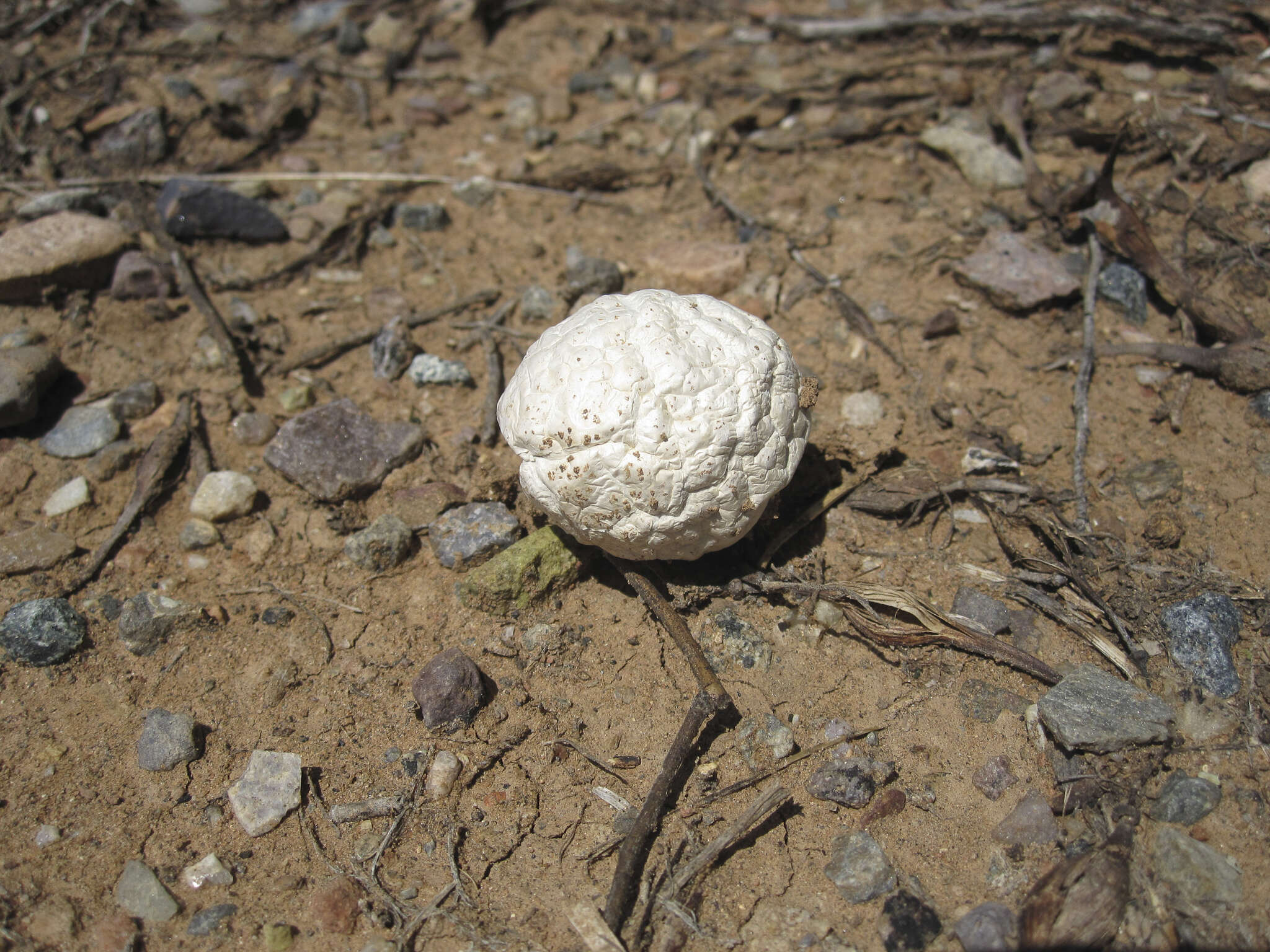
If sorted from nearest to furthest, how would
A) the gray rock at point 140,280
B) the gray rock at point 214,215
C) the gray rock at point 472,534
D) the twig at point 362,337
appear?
the gray rock at point 472,534
the twig at point 362,337
the gray rock at point 140,280
the gray rock at point 214,215

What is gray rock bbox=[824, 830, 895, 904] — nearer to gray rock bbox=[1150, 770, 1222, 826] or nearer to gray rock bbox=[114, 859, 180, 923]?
gray rock bbox=[1150, 770, 1222, 826]

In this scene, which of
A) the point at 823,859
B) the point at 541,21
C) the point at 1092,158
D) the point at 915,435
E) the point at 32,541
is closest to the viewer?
the point at 823,859

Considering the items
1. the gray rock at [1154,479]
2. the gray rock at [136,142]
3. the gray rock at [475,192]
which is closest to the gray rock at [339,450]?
the gray rock at [475,192]

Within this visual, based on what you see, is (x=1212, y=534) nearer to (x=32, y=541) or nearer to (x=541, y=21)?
(x=32, y=541)

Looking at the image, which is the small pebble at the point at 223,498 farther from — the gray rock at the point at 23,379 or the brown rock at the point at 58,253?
the brown rock at the point at 58,253

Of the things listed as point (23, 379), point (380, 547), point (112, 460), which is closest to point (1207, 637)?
point (380, 547)

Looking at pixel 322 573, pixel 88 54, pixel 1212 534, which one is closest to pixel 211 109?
pixel 88 54
